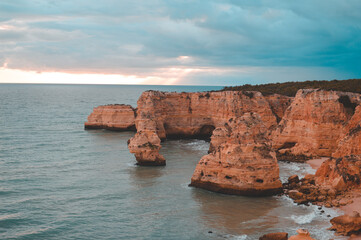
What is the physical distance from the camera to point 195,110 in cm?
5212

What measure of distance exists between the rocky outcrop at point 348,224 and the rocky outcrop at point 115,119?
1766 inches

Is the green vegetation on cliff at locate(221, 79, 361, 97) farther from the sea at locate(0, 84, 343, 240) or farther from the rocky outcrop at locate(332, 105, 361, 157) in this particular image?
the sea at locate(0, 84, 343, 240)

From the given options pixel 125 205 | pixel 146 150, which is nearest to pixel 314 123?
pixel 146 150

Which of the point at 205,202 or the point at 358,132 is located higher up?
the point at 358,132

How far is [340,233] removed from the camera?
1698 cm

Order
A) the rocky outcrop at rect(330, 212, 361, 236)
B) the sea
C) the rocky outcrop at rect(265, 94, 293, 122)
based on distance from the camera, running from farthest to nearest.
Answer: the rocky outcrop at rect(265, 94, 293, 122)
the sea
the rocky outcrop at rect(330, 212, 361, 236)

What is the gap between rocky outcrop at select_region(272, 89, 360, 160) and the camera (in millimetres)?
34250

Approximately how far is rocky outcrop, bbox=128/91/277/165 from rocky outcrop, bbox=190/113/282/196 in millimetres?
19701

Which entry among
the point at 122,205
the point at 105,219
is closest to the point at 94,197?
the point at 122,205

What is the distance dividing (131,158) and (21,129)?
26953mm

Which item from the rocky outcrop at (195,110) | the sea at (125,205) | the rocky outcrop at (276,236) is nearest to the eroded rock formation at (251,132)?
the rocky outcrop at (195,110)

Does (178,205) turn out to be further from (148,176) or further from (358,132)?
(358,132)

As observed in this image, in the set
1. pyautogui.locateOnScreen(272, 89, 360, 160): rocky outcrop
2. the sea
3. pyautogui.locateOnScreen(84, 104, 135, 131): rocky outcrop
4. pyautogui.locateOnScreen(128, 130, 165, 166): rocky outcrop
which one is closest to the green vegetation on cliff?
pyautogui.locateOnScreen(272, 89, 360, 160): rocky outcrop

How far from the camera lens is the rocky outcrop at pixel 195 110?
149 ft
